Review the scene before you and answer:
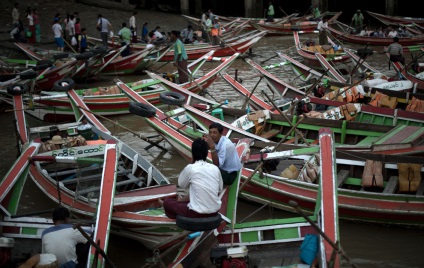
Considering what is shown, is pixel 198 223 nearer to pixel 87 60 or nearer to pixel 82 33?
pixel 87 60

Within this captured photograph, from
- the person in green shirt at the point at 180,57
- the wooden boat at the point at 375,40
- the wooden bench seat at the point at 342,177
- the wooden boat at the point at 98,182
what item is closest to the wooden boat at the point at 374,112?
the wooden bench seat at the point at 342,177

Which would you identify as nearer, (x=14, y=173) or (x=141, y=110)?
(x=14, y=173)

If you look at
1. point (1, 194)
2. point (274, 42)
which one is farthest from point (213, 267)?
point (274, 42)

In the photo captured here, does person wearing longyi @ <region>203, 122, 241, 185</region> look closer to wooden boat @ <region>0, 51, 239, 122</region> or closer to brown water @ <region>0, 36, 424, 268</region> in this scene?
brown water @ <region>0, 36, 424, 268</region>

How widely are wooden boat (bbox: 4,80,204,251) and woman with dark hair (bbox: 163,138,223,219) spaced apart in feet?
2.89

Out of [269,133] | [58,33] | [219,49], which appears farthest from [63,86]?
[58,33]

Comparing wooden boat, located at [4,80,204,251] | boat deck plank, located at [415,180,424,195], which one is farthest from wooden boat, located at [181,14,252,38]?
boat deck plank, located at [415,180,424,195]

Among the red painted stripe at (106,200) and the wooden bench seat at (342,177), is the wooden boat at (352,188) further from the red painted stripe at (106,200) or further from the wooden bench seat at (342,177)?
the red painted stripe at (106,200)

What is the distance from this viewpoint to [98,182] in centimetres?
948

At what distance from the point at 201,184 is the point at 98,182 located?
12.3ft

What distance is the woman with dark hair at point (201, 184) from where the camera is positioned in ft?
19.9

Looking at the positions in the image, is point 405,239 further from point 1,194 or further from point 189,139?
point 1,194

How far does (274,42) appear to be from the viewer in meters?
26.0

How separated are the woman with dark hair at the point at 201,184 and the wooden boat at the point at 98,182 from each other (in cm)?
88
